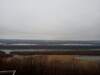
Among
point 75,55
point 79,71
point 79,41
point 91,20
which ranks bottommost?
point 79,71

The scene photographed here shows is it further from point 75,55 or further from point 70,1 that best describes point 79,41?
point 70,1

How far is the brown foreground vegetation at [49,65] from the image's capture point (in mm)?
1331

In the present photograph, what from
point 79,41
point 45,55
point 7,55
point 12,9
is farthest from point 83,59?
point 12,9

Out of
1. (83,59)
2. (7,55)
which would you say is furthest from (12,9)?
(83,59)

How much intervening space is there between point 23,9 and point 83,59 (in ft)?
2.24

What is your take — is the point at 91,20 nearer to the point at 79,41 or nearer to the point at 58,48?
the point at 79,41

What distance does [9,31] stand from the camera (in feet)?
4.79

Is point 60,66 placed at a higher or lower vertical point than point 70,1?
lower

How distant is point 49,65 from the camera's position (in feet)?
4.41

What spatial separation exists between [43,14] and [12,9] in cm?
28

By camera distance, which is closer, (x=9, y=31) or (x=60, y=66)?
(x=60, y=66)

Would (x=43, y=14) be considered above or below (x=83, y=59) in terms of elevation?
above

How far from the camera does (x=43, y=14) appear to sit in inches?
56.7

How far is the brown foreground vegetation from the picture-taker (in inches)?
52.4
